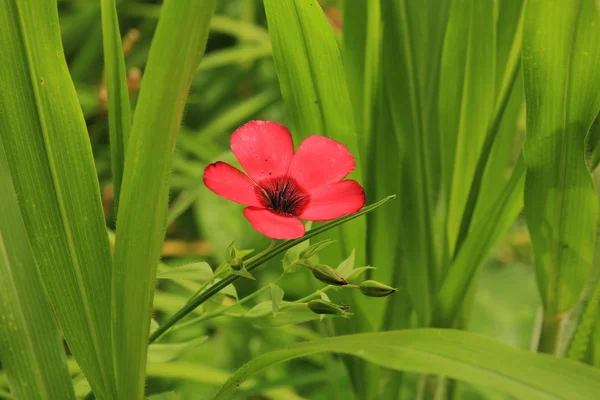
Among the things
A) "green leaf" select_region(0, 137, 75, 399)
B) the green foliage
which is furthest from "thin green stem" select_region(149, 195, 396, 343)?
"green leaf" select_region(0, 137, 75, 399)

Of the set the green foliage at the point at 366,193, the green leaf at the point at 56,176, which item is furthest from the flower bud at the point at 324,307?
the green leaf at the point at 56,176

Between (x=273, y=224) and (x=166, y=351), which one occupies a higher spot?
(x=273, y=224)

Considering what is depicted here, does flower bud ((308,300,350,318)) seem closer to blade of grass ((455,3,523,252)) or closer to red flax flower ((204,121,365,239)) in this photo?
red flax flower ((204,121,365,239))

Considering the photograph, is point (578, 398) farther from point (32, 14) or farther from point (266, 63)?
point (266, 63)

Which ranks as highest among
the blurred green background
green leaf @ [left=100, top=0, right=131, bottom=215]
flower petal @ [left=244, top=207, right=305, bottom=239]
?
green leaf @ [left=100, top=0, right=131, bottom=215]

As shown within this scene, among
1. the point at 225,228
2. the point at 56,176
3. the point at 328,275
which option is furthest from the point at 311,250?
the point at 225,228

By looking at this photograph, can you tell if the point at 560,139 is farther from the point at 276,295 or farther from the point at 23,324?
the point at 23,324
